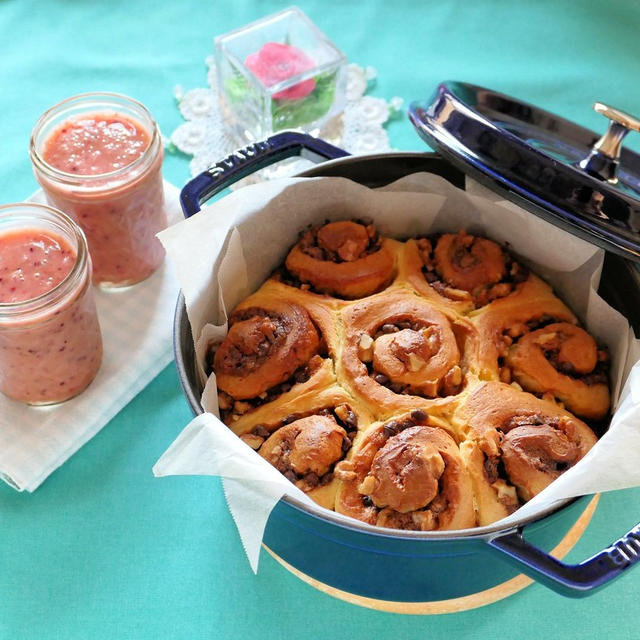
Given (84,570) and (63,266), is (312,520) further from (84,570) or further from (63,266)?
(63,266)

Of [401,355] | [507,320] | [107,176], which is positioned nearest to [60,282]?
[107,176]

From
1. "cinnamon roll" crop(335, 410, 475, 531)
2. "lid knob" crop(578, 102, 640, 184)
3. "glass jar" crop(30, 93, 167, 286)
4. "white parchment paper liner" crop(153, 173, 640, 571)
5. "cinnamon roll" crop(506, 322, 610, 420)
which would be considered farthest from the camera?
"glass jar" crop(30, 93, 167, 286)

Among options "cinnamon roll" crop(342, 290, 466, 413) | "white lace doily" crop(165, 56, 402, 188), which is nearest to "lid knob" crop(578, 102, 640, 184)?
"cinnamon roll" crop(342, 290, 466, 413)

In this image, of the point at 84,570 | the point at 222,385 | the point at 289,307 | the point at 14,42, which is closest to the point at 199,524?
the point at 84,570

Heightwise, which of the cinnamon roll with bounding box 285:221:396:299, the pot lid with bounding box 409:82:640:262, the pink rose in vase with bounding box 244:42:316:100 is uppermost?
the pot lid with bounding box 409:82:640:262

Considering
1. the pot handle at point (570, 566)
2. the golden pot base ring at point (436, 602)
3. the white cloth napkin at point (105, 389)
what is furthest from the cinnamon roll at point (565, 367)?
the white cloth napkin at point (105, 389)

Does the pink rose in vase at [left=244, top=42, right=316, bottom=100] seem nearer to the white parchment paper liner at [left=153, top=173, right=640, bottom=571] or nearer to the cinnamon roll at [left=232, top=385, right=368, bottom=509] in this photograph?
the white parchment paper liner at [left=153, top=173, right=640, bottom=571]
